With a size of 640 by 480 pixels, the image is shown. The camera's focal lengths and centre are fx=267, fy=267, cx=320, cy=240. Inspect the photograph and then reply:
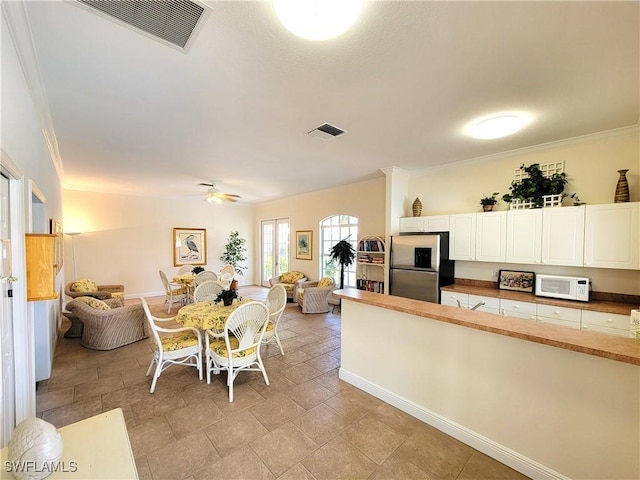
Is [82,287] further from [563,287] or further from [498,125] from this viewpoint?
[563,287]

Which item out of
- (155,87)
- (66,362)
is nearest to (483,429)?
(155,87)

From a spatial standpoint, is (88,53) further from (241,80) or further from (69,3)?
(241,80)

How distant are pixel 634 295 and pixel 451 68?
11.3 feet

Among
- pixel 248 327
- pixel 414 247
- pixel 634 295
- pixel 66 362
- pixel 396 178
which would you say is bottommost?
pixel 66 362

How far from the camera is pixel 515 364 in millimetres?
1862

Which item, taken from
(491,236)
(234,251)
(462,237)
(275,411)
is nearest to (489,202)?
(491,236)

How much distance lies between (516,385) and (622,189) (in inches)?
109

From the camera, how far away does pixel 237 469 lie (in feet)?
6.02

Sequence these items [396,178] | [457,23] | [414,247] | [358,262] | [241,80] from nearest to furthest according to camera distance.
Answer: [457,23] < [241,80] < [414,247] < [396,178] < [358,262]

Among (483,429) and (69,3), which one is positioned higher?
(69,3)

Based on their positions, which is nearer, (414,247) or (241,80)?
(241,80)

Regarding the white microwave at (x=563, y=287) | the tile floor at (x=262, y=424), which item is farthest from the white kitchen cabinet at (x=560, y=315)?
the tile floor at (x=262, y=424)

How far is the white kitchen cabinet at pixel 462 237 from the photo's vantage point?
402 centimetres

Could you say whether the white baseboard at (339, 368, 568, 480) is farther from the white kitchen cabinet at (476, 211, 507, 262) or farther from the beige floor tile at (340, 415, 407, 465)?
the white kitchen cabinet at (476, 211, 507, 262)
